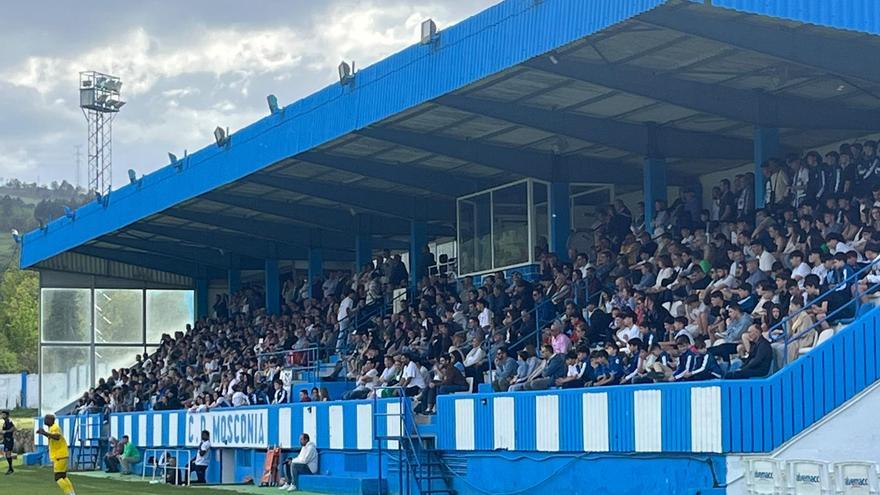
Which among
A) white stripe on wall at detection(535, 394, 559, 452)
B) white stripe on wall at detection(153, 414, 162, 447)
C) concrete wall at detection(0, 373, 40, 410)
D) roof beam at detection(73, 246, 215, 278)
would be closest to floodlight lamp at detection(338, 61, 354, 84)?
white stripe on wall at detection(535, 394, 559, 452)

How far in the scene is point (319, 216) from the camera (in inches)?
1512

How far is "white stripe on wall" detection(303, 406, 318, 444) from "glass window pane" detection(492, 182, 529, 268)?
567 cm

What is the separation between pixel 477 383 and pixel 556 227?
6086 mm

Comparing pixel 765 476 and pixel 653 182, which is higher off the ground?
pixel 653 182

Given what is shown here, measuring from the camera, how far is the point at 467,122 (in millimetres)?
26906

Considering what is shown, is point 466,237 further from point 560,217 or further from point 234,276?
point 234,276

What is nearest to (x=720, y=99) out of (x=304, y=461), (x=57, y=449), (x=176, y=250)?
(x=304, y=461)

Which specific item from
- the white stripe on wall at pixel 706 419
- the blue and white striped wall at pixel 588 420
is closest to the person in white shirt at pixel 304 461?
the blue and white striped wall at pixel 588 420

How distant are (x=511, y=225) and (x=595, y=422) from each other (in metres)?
11.8

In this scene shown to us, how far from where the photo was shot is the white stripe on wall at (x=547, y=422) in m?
21.4

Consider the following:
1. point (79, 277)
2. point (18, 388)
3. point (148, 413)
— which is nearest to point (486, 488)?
point (148, 413)

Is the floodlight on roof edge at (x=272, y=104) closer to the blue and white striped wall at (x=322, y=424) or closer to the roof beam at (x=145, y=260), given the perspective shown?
the blue and white striped wall at (x=322, y=424)

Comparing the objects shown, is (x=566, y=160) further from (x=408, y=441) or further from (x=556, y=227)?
(x=408, y=441)

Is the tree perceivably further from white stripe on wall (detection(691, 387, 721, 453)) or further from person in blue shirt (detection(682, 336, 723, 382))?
white stripe on wall (detection(691, 387, 721, 453))
